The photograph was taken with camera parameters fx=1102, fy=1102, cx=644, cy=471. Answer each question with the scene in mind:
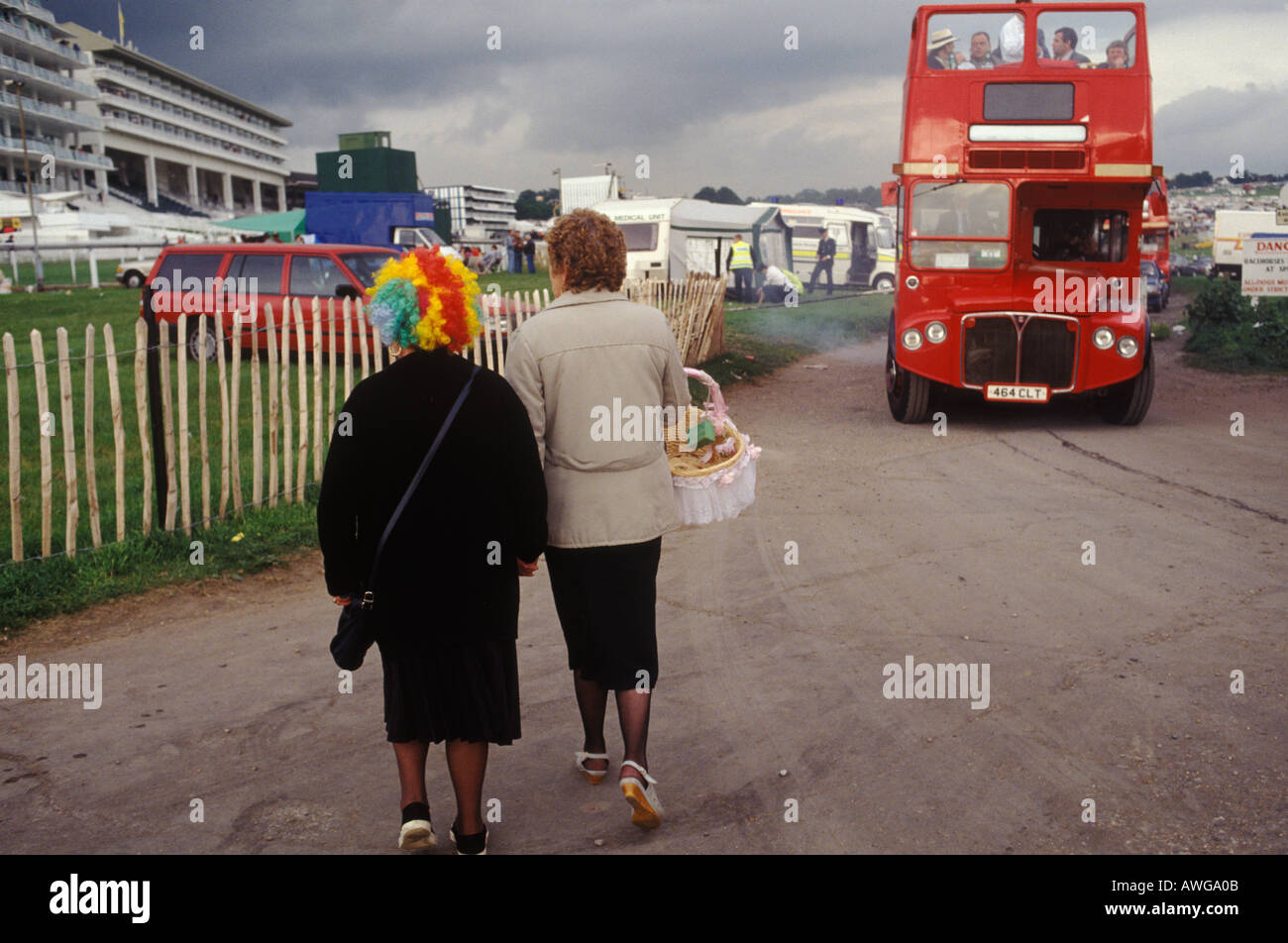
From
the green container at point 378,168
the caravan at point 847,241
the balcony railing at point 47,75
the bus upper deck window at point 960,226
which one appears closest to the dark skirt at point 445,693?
the bus upper deck window at point 960,226

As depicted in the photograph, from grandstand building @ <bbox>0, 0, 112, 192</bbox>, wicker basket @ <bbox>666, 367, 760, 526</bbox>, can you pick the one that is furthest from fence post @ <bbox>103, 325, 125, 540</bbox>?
grandstand building @ <bbox>0, 0, 112, 192</bbox>

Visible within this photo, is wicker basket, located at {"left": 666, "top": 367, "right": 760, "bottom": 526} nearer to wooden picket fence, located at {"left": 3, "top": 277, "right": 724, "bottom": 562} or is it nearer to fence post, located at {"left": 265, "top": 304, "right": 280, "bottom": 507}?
wooden picket fence, located at {"left": 3, "top": 277, "right": 724, "bottom": 562}

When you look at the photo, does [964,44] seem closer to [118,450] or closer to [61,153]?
[118,450]

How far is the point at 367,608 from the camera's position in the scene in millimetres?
3297

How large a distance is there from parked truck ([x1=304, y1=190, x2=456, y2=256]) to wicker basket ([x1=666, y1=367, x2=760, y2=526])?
31039 mm

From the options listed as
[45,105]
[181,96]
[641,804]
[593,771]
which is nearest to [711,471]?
[593,771]

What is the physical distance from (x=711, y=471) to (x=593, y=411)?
2.65 feet

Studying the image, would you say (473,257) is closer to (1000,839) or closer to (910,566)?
(910,566)

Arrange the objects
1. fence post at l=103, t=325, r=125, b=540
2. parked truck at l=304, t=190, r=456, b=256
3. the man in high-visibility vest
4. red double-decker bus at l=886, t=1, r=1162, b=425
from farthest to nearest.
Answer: parked truck at l=304, t=190, r=456, b=256
the man in high-visibility vest
red double-decker bus at l=886, t=1, r=1162, b=425
fence post at l=103, t=325, r=125, b=540

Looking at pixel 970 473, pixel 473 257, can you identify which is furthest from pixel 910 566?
pixel 473 257

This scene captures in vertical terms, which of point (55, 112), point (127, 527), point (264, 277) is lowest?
point (127, 527)

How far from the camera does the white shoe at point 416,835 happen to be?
11.1ft

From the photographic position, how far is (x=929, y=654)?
5090 millimetres

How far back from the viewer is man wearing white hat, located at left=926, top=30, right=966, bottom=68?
38.1 ft
